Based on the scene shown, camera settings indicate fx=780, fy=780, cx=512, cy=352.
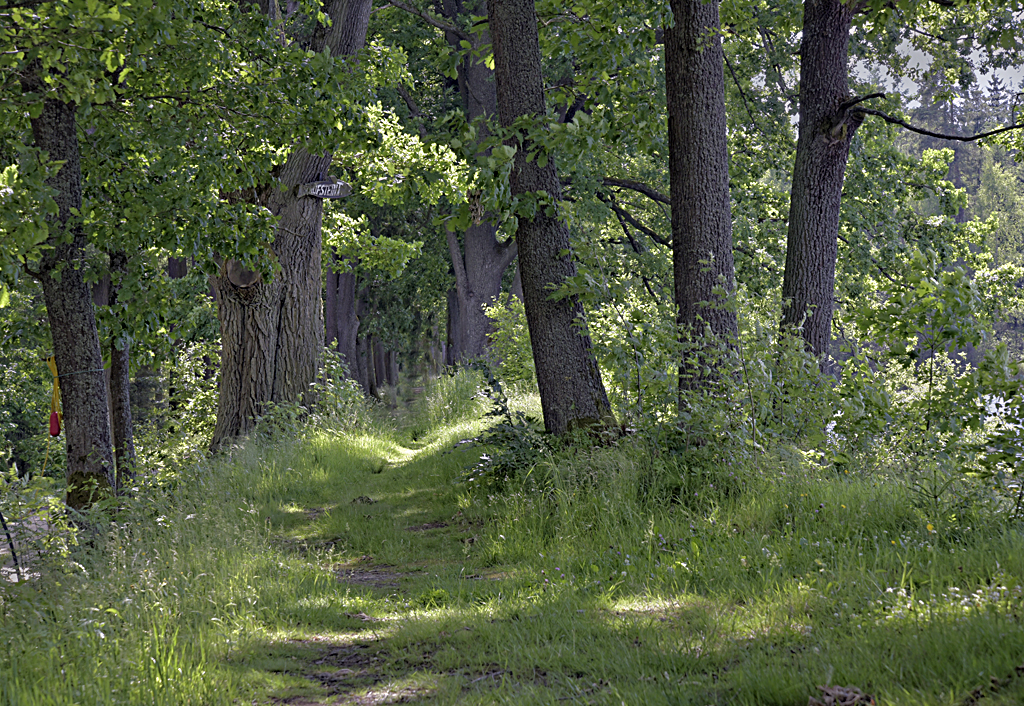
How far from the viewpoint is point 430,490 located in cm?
871

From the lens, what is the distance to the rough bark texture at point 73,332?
7168mm

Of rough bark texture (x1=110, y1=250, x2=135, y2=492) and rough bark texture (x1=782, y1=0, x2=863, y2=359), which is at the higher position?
rough bark texture (x1=782, y1=0, x2=863, y2=359)

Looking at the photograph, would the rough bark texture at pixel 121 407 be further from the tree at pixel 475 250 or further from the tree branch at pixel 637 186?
the tree branch at pixel 637 186

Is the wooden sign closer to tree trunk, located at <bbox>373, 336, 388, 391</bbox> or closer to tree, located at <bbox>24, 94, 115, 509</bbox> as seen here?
tree, located at <bbox>24, 94, 115, 509</bbox>

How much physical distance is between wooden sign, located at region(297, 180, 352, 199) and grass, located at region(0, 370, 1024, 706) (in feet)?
19.1

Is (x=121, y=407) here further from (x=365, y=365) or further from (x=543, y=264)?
(x=365, y=365)

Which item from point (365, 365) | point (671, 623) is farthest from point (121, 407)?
point (365, 365)

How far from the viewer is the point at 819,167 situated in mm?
8844

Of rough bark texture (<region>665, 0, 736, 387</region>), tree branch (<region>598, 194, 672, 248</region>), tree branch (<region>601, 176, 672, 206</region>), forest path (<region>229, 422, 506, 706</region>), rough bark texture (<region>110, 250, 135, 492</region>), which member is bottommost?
forest path (<region>229, 422, 506, 706</region>)

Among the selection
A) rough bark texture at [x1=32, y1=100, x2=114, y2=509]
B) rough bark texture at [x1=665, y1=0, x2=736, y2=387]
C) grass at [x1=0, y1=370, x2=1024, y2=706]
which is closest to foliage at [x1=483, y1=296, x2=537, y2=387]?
rough bark texture at [x1=665, y1=0, x2=736, y2=387]

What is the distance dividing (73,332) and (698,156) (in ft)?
20.1

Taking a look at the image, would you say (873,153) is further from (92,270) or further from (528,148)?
(92,270)

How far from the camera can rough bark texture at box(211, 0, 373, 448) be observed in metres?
11.4

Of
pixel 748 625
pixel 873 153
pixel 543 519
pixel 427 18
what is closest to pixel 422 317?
pixel 427 18
